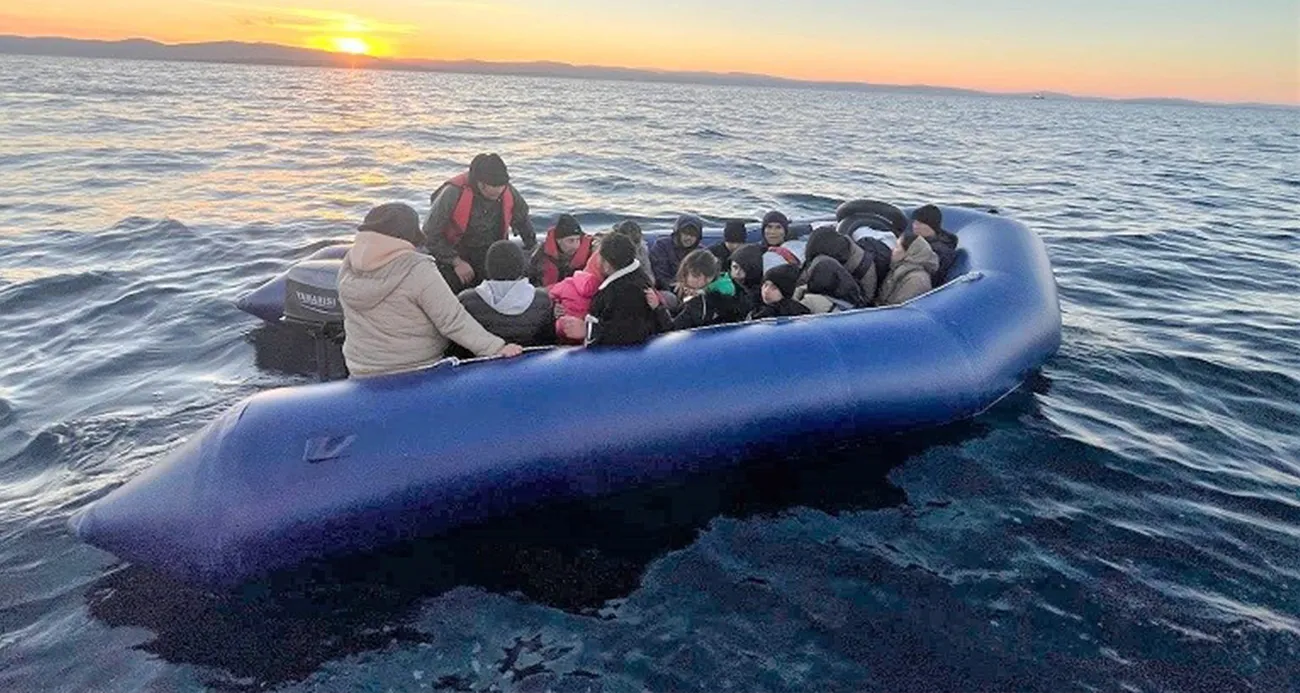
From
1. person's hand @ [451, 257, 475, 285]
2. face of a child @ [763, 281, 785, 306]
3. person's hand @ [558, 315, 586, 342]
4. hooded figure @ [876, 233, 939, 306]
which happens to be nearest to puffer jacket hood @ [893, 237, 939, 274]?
hooded figure @ [876, 233, 939, 306]

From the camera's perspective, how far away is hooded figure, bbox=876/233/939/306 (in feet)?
21.0

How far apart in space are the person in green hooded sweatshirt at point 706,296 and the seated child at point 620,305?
0.57 m

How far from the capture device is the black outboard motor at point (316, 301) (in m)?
6.14

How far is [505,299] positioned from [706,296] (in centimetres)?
142

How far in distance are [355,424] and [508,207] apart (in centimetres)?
280

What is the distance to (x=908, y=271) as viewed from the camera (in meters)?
6.50

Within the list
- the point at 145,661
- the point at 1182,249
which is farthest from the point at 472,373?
the point at 1182,249

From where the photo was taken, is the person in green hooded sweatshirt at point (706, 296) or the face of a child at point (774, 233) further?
the face of a child at point (774, 233)

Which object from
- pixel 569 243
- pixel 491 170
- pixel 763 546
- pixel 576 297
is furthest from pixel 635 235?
pixel 763 546

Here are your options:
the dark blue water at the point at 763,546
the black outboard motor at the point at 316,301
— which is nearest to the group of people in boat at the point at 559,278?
the black outboard motor at the point at 316,301

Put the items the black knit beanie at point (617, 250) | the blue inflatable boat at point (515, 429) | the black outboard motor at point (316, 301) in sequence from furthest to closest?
the black outboard motor at point (316, 301) < the black knit beanie at point (617, 250) < the blue inflatable boat at point (515, 429)

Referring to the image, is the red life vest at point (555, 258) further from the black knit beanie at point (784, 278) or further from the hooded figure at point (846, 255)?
the hooded figure at point (846, 255)

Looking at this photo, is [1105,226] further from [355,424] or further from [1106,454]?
[355,424]

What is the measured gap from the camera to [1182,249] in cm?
1223
